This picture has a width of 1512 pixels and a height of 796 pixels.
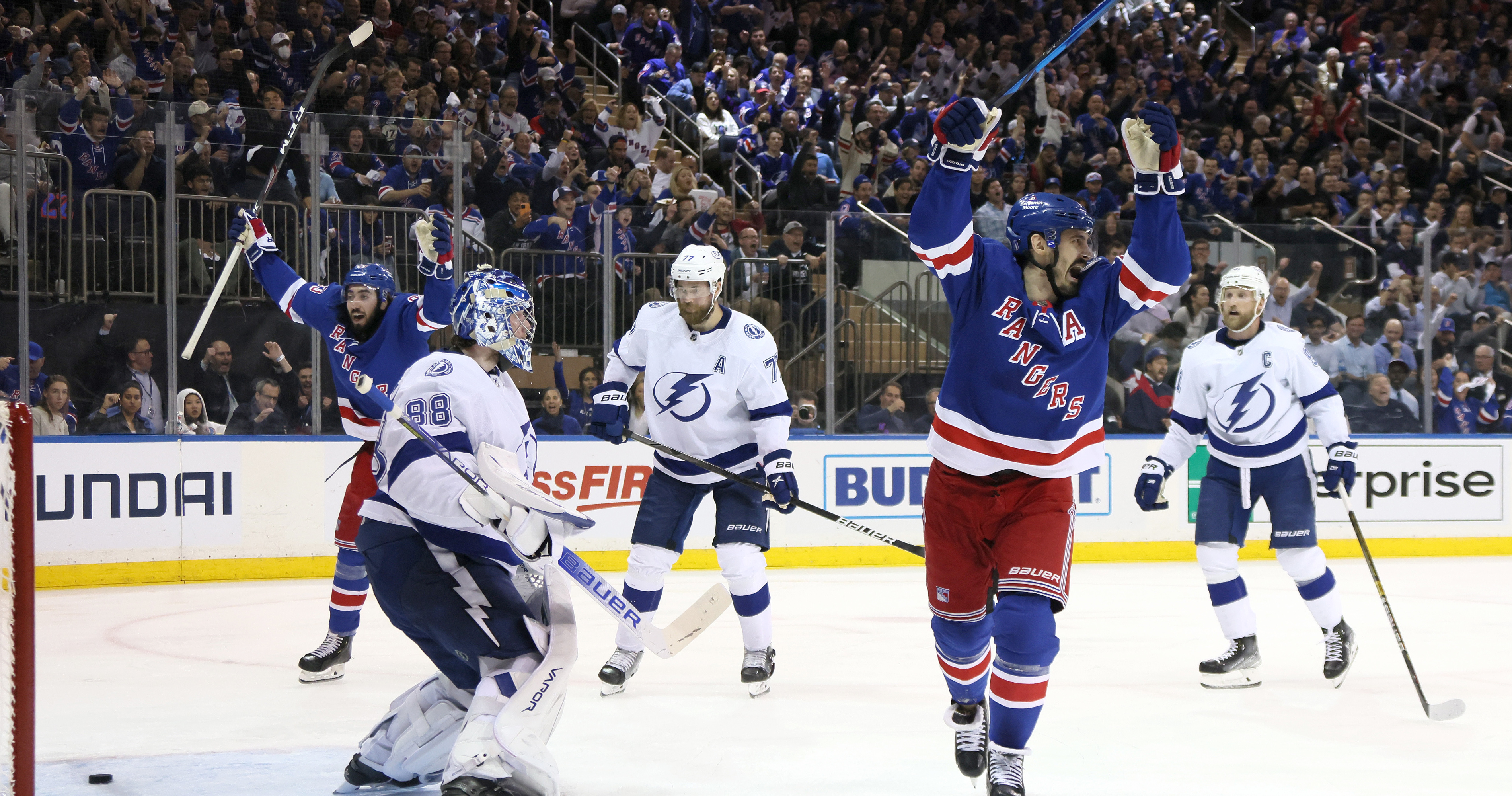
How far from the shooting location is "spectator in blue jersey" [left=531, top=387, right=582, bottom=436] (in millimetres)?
8750

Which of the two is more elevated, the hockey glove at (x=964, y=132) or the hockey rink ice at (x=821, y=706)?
the hockey glove at (x=964, y=132)

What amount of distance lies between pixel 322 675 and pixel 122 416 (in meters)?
3.37

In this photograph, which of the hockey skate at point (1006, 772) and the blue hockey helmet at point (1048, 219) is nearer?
the hockey skate at point (1006, 772)

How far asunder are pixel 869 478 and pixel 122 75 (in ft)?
18.9

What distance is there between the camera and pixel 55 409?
25.2ft

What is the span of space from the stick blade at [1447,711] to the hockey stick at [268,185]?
5441mm

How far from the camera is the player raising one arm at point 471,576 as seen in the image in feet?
10.4

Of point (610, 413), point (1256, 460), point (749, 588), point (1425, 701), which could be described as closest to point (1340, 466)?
point (1256, 460)

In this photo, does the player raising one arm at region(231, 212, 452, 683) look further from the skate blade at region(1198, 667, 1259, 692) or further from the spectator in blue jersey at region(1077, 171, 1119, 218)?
the spectator in blue jersey at region(1077, 171, 1119, 218)

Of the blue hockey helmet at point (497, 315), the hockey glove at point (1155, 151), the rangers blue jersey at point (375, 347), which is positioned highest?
the hockey glove at point (1155, 151)

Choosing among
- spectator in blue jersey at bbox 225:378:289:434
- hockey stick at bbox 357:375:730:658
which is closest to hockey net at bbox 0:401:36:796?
hockey stick at bbox 357:375:730:658

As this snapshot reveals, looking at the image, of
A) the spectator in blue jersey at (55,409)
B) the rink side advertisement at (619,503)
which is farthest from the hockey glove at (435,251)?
the spectator in blue jersey at (55,409)

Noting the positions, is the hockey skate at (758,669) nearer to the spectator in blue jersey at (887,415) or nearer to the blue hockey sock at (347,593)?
the blue hockey sock at (347,593)

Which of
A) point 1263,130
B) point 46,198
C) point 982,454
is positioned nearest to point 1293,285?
point 1263,130
